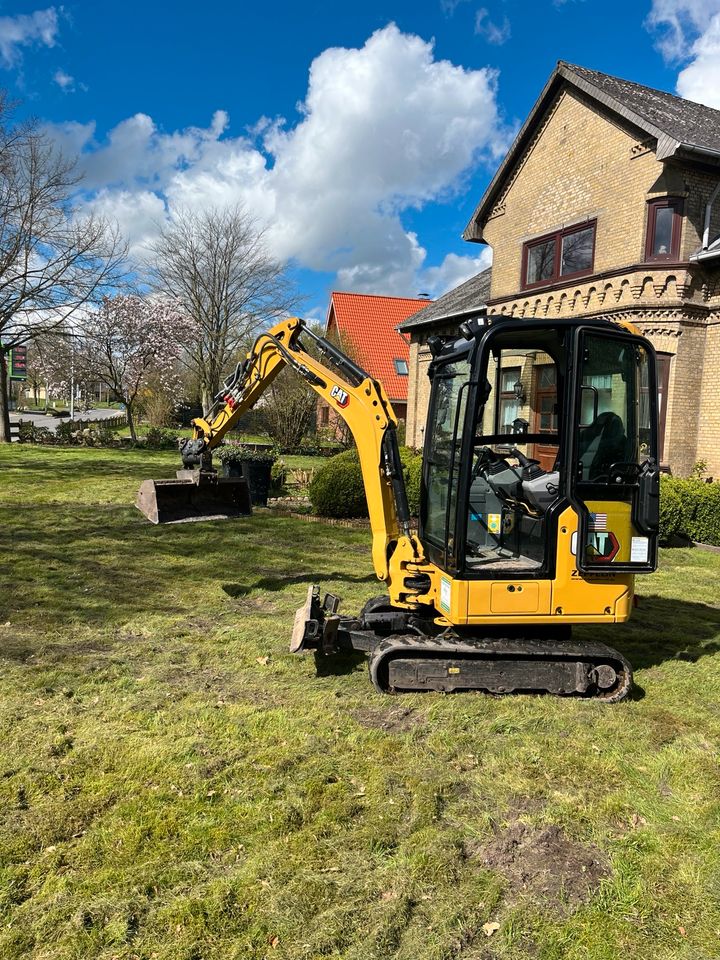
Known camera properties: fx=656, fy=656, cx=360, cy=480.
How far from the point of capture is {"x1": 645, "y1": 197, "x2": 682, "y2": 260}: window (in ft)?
42.7

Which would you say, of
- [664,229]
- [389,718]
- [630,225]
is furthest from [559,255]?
[389,718]

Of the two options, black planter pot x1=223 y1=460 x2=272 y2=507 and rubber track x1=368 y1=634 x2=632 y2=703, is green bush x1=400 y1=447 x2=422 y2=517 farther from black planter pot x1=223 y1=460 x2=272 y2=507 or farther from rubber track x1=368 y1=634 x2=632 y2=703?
rubber track x1=368 y1=634 x2=632 y2=703

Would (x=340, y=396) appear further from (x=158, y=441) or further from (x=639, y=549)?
(x=158, y=441)

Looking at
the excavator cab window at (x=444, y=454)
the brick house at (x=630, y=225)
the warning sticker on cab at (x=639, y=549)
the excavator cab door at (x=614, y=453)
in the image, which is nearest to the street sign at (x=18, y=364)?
the brick house at (x=630, y=225)

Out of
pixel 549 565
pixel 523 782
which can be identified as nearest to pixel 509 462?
pixel 549 565

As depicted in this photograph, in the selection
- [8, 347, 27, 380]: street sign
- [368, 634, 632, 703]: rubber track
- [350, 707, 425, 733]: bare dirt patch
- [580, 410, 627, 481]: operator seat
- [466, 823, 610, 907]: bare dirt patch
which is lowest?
[466, 823, 610, 907]: bare dirt patch

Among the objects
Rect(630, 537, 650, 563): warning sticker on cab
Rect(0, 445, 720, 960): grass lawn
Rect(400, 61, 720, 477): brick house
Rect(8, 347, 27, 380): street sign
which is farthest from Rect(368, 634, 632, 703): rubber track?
Rect(8, 347, 27, 380): street sign

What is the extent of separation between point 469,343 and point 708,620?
485 centimetres

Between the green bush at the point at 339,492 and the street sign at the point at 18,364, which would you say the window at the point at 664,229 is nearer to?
the green bush at the point at 339,492

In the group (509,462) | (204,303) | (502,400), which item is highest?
(204,303)

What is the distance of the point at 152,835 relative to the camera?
3.47 metres

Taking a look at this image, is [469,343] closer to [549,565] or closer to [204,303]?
[549,565]

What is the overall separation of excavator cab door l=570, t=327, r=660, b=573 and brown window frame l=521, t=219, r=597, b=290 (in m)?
10.8

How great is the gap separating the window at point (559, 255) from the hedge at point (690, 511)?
5771 mm
